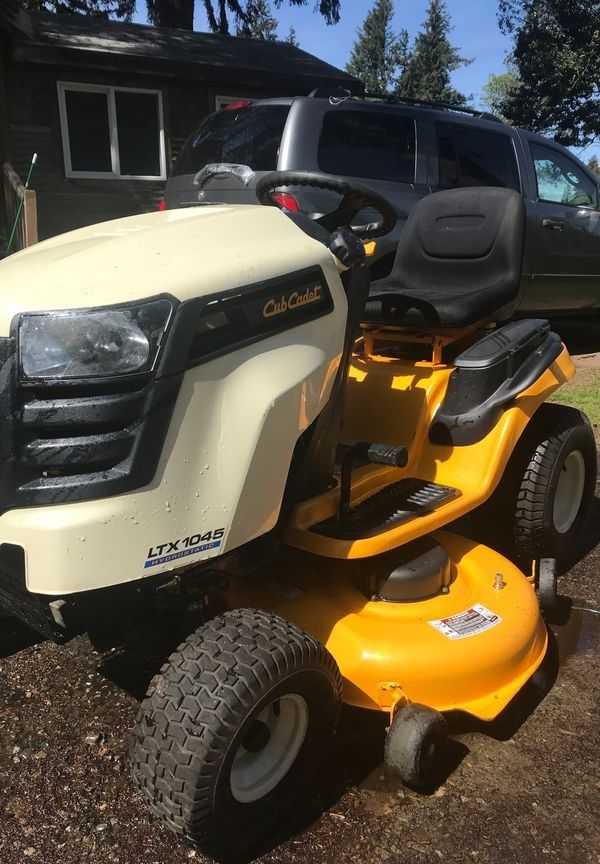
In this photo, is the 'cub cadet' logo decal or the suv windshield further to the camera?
the suv windshield

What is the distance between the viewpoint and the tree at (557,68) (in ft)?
60.6

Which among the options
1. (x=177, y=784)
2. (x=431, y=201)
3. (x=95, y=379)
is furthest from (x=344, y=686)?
(x=431, y=201)

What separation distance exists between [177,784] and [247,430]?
2.52ft

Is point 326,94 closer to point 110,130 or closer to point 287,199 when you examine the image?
point 287,199

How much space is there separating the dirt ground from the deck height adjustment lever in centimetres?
65

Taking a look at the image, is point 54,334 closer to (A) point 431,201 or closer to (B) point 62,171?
(A) point 431,201

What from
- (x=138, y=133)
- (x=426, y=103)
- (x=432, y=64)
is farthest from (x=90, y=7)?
(x=432, y=64)

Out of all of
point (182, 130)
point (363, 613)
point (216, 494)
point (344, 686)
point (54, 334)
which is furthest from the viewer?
point (182, 130)

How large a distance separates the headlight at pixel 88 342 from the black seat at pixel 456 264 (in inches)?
57.2

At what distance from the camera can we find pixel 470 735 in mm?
2186

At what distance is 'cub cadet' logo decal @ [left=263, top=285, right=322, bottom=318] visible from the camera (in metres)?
1.79

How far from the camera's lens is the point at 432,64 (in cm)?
5534

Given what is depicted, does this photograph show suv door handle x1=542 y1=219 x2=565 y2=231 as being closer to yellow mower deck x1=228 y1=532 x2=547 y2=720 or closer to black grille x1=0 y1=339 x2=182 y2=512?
yellow mower deck x1=228 y1=532 x2=547 y2=720

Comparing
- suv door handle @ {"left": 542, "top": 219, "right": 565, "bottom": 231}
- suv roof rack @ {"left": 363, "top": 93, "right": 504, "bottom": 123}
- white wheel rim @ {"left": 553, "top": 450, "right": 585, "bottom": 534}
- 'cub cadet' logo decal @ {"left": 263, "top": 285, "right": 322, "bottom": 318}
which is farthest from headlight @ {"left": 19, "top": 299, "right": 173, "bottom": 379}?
suv door handle @ {"left": 542, "top": 219, "right": 565, "bottom": 231}
